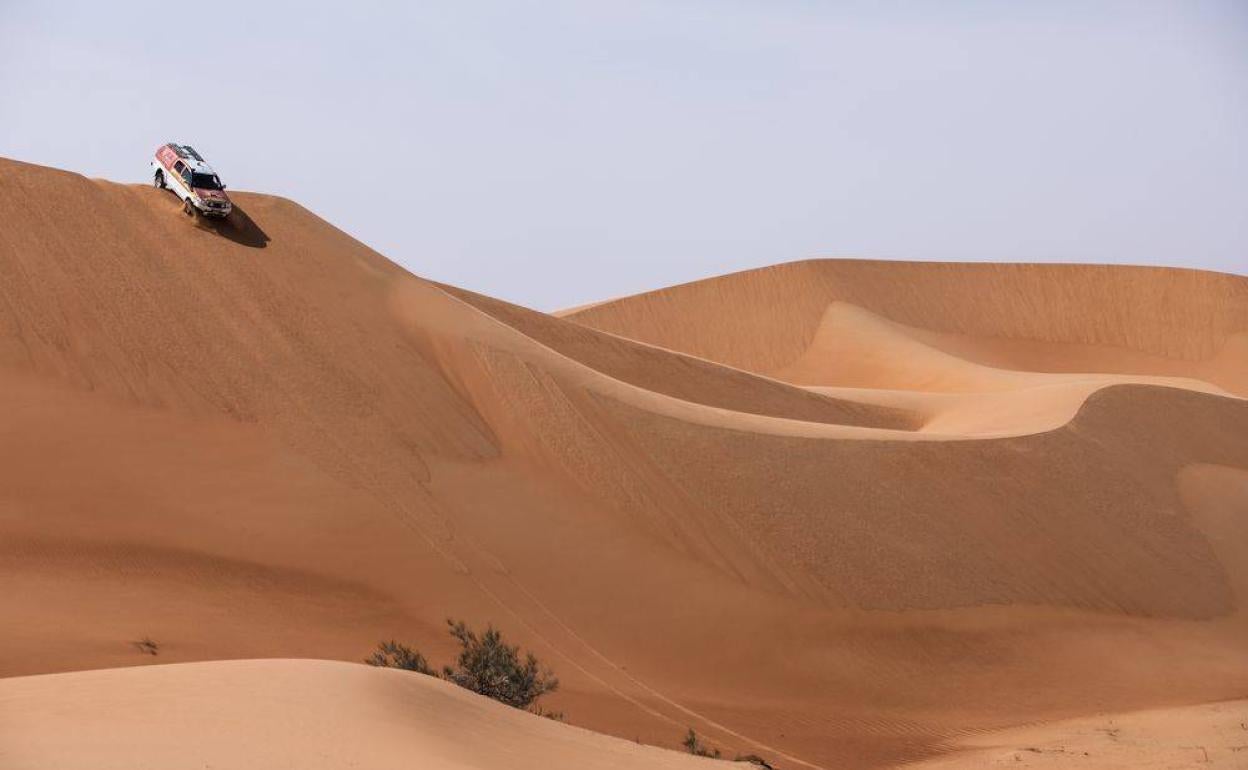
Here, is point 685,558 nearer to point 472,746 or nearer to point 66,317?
point 66,317

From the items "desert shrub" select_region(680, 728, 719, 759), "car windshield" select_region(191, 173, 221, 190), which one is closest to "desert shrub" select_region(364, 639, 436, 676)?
"desert shrub" select_region(680, 728, 719, 759)

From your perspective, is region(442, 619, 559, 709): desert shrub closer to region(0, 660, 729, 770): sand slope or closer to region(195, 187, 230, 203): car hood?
region(0, 660, 729, 770): sand slope

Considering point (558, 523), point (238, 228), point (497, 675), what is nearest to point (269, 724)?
point (497, 675)

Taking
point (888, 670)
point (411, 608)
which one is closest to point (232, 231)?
point (411, 608)

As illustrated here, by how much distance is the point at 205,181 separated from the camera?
25156mm

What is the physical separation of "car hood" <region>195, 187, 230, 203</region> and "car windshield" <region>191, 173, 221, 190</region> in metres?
0.06

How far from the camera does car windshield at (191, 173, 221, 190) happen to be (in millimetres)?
25016

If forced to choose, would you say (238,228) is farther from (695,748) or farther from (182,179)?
(695,748)

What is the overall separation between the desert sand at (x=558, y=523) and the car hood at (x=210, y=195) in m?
0.60

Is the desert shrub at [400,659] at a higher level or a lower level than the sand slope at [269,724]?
higher

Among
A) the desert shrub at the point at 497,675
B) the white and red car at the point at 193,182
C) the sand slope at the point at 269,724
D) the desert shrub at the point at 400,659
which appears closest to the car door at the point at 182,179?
the white and red car at the point at 193,182

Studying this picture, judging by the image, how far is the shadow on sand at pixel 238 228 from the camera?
25453mm

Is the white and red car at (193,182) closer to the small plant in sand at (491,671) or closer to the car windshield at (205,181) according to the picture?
the car windshield at (205,181)

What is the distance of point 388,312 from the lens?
85.5 ft
